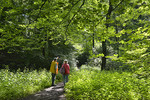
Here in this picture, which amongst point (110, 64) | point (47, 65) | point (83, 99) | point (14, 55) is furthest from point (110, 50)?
point (83, 99)

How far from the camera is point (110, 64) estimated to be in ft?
52.4

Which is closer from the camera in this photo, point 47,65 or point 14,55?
point 14,55

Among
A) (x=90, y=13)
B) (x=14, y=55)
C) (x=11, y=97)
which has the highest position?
(x=90, y=13)

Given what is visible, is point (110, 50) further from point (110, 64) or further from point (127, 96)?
point (127, 96)

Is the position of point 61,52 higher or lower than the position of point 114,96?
higher

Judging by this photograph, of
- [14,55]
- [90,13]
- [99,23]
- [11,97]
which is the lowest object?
[11,97]

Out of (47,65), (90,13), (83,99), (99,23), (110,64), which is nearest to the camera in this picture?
(90,13)

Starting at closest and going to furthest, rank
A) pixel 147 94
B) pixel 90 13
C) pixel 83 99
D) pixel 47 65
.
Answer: pixel 90 13 → pixel 83 99 → pixel 147 94 → pixel 47 65

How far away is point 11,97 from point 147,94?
242 inches

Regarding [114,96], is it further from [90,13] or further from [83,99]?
[90,13]

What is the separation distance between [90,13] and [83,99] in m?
3.58

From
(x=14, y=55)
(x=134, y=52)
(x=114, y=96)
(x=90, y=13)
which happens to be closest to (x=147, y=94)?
(x=114, y=96)

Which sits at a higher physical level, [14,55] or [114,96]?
[14,55]

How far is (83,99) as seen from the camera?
479 cm
